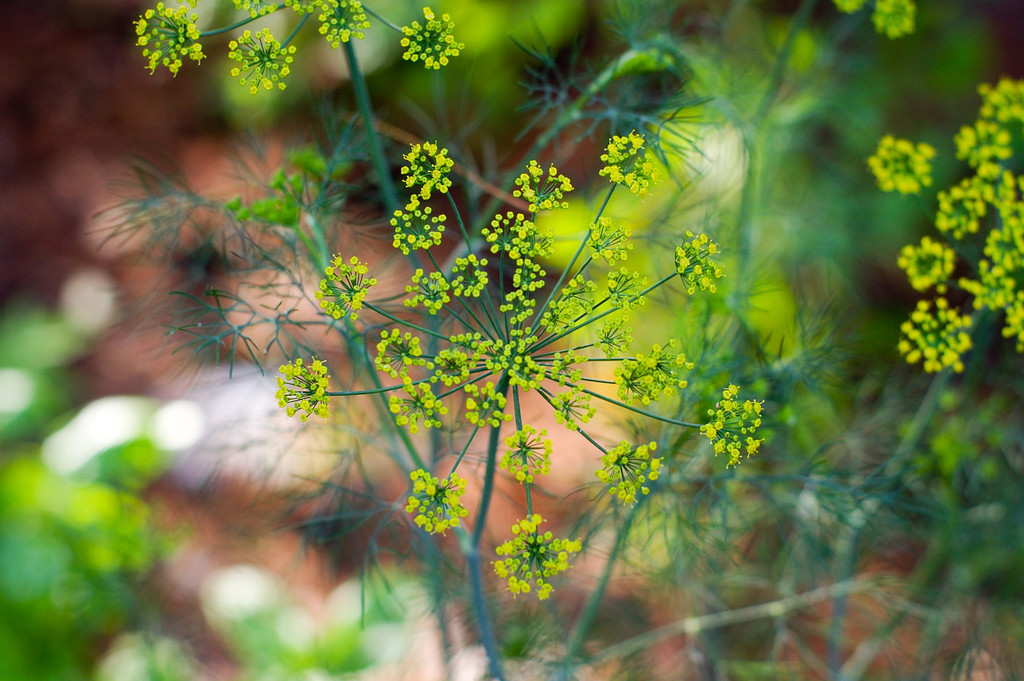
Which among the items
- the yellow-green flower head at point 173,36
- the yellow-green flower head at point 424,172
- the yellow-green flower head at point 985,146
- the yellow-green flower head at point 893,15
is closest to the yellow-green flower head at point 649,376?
the yellow-green flower head at point 424,172

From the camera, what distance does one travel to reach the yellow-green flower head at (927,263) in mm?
1398

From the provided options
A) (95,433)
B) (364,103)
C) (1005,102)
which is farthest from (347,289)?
(95,433)

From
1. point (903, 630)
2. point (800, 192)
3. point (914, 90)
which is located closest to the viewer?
point (903, 630)

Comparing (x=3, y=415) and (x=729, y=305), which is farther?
(x=3, y=415)

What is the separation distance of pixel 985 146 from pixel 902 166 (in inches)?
6.4

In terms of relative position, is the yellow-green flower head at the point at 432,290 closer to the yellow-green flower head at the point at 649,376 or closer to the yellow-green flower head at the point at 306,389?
the yellow-green flower head at the point at 306,389

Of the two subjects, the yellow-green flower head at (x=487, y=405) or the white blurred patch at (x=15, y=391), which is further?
the white blurred patch at (x=15, y=391)

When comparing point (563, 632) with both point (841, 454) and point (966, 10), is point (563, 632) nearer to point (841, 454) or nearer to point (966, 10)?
point (841, 454)

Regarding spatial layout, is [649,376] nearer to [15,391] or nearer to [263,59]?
[263,59]

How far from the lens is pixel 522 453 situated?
38.1 inches

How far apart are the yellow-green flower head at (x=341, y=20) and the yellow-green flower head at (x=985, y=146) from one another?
129 cm

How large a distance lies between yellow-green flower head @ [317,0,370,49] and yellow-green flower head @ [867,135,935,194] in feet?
3.82

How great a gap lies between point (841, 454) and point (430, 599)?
137cm

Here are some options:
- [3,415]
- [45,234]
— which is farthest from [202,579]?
[45,234]
